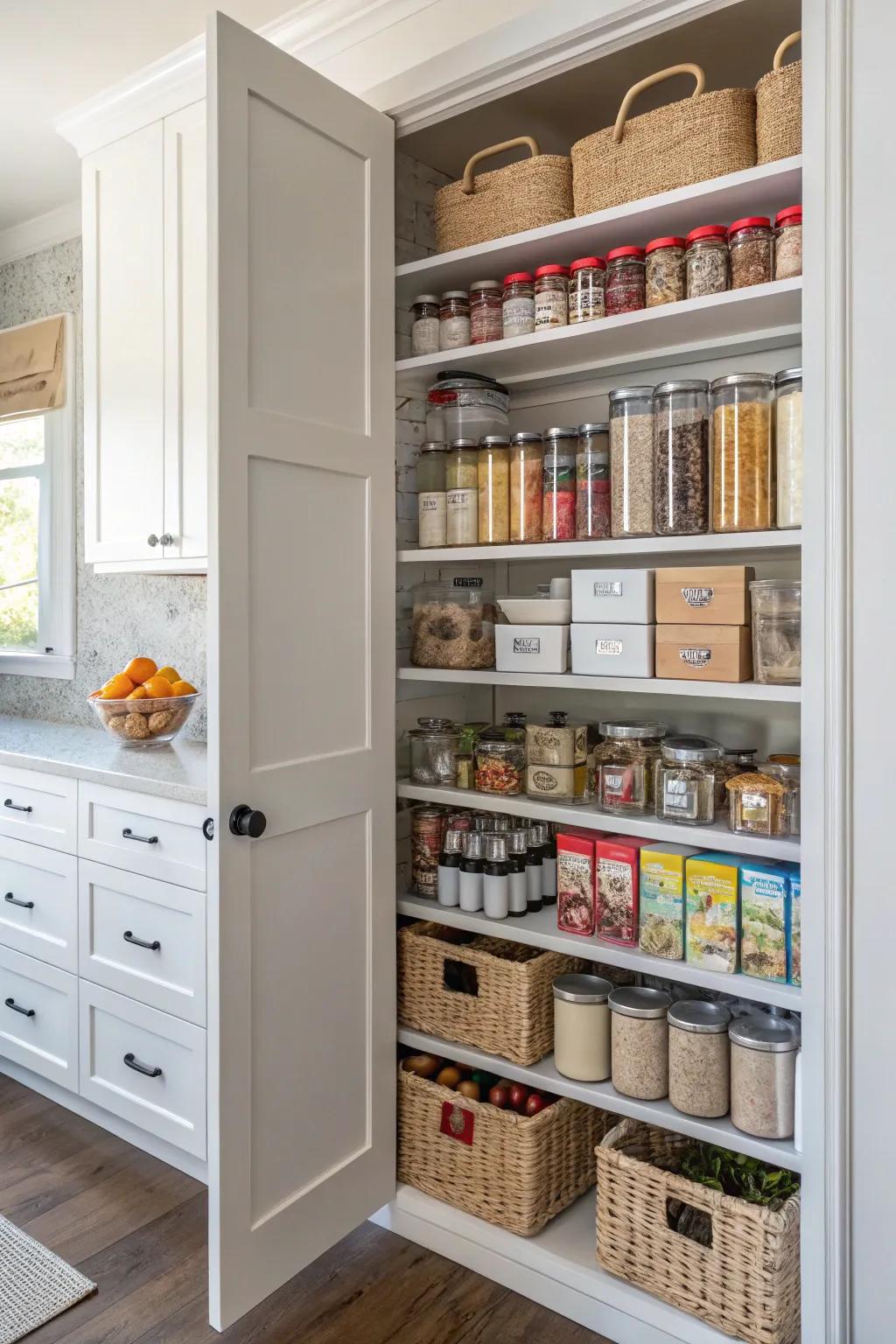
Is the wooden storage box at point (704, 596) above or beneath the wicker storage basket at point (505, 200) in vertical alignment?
beneath

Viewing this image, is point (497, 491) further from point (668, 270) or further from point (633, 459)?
point (668, 270)

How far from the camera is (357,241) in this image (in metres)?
1.88

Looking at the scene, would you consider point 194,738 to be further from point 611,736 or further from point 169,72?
point 169,72

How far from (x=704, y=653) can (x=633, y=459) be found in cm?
38

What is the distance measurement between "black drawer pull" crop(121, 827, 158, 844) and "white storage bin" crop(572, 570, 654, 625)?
46.3 inches

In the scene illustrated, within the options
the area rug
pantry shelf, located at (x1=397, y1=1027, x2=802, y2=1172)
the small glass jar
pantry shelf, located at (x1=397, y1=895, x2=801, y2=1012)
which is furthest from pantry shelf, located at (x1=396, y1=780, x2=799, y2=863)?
the area rug

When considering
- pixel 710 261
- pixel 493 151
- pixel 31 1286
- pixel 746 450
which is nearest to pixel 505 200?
pixel 493 151

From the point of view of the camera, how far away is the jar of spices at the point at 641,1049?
1743 millimetres

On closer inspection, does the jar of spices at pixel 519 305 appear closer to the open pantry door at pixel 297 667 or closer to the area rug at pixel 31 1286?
the open pantry door at pixel 297 667

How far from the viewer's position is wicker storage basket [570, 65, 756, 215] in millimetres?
1583

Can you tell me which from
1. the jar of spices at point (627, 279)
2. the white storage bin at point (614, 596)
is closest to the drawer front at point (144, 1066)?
the white storage bin at point (614, 596)

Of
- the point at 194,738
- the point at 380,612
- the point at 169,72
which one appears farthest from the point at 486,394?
the point at 194,738

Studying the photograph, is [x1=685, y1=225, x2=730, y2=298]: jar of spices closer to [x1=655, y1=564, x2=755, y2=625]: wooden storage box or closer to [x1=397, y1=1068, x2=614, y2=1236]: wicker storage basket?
[x1=655, y1=564, x2=755, y2=625]: wooden storage box

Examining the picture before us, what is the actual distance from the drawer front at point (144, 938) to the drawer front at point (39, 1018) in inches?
6.0
